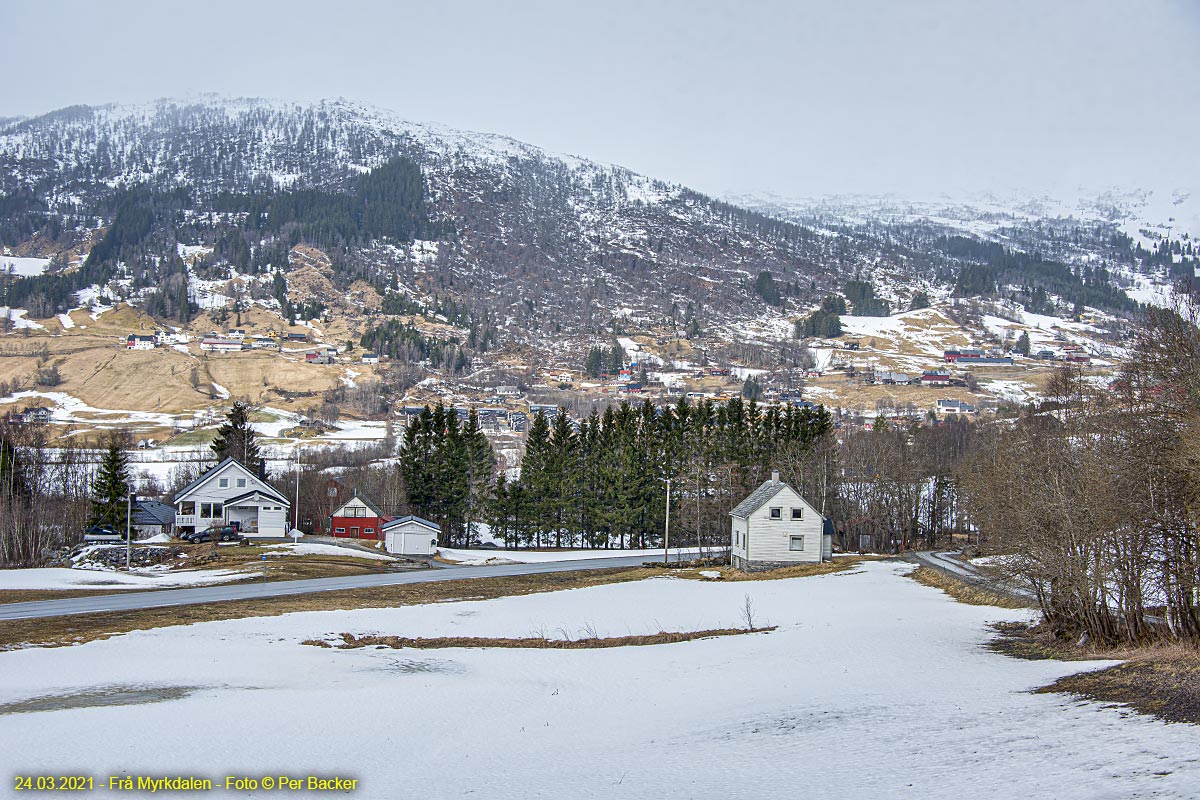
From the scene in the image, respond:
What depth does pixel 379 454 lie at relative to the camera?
156375 mm

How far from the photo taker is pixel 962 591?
42.5m

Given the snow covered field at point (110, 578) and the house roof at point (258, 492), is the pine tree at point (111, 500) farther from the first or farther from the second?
the snow covered field at point (110, 578)

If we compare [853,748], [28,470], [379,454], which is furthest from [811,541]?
[379,454]

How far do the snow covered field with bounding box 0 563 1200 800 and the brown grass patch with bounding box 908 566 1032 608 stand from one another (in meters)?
6.35

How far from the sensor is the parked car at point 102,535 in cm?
7106

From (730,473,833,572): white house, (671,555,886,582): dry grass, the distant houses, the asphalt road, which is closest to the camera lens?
the asphalt road

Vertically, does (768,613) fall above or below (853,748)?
below

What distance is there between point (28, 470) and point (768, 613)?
81655 millimetres

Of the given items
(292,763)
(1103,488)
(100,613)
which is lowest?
(100,613)

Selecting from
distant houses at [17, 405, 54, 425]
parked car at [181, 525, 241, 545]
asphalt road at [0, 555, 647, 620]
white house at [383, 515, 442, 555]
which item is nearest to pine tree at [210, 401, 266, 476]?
parked car at [181, 525, 241, 545]

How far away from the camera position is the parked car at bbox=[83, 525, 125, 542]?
71.1 meters

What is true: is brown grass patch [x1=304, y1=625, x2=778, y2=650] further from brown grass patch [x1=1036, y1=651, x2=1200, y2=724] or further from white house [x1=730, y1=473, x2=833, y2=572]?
white house [x1=730, y1=473, x2=833, y2=572]

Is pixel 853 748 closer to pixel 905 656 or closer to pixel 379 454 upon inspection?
pixel 905 656

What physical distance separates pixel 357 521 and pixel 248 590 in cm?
4020
